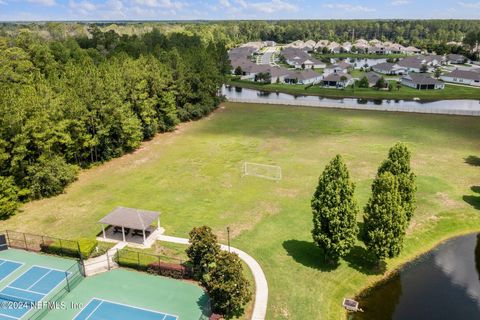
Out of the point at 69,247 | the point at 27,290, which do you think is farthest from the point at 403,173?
the point at 27,290

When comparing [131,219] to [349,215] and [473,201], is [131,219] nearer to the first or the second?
[349,215]

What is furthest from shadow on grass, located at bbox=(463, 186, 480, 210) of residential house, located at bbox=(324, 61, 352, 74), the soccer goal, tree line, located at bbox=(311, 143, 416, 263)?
residential house, located at bbox=(324, 61, 352, 74)

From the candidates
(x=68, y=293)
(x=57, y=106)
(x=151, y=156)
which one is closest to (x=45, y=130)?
(x=57, y=106)

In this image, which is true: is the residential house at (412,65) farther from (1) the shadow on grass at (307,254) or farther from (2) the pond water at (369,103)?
(1) the shadow on grass at (307,254)

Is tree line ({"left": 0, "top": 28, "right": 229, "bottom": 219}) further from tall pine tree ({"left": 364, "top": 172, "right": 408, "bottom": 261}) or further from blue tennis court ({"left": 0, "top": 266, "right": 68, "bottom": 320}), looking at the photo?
tall pine tree ({"left": 364, "top": 172, "right": 408, "bottom": 261})

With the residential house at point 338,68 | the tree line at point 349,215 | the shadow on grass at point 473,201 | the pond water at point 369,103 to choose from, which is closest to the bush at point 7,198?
the tree line at point 349,215
